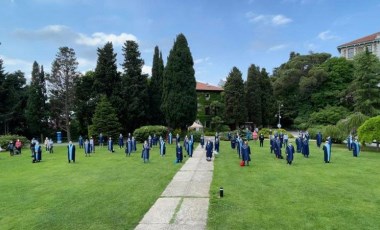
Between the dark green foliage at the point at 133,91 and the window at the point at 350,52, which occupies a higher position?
the window at the point at 350,52

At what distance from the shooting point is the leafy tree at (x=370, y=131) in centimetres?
2778

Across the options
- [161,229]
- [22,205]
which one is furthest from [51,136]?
[161,229]

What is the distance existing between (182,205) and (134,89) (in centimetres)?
3568

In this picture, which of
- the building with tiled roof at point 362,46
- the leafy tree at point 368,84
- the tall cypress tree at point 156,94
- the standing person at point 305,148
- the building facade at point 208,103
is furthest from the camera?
the building with tiled roof at point 362,46

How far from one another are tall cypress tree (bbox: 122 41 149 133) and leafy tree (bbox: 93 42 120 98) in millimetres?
1563

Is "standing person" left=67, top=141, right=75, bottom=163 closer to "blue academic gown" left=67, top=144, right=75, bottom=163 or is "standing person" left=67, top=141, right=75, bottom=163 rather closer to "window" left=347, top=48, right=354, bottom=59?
"blue academic gown" left=67, top=144, right=75, bottom=163

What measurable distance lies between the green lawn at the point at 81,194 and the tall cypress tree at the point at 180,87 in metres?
22.6

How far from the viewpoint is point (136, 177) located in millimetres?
16859

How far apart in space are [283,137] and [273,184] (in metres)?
18.4

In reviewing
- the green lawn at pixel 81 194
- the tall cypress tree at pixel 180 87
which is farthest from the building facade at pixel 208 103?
the green lawn at pixel 81 194

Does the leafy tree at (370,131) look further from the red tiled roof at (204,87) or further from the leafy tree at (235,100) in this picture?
the red tiled roof at (204,87)

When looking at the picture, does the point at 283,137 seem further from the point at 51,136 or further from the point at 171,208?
the point at 51,136

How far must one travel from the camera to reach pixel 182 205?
38.1ft

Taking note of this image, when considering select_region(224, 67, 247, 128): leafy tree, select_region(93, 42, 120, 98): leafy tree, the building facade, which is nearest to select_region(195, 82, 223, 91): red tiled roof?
the building facade
